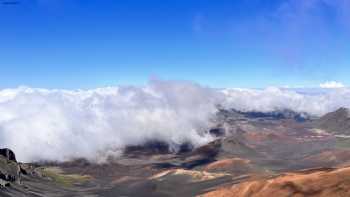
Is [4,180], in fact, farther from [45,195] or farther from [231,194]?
[231,194]

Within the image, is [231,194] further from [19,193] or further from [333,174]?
[19,193]

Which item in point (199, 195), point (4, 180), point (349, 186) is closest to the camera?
point (349, 186)

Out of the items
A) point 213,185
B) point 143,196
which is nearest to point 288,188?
A: point 213,185

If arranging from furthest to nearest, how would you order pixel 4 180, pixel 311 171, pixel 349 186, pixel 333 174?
pixel 4 180 → pixel 311 171 → pixel 333 174 → pixel 349 186

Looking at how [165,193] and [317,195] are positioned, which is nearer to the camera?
[317,195]

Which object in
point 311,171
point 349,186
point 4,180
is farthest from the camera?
point 4,180

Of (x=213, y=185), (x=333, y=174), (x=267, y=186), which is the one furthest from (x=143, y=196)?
(x=333, y=174)
